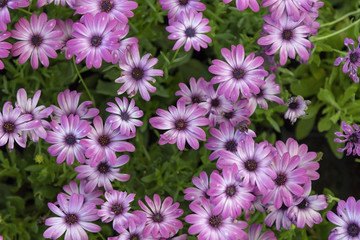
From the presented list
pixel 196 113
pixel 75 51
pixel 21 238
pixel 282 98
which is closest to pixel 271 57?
pixel 282 98

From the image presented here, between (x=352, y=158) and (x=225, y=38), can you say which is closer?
(x=225, y=38)

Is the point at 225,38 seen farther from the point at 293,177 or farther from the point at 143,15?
the point at 293,177

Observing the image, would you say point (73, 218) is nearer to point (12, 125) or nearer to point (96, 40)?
point (12, 125)

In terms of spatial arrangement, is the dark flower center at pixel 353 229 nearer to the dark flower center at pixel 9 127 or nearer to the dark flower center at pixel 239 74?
the dark flower center at pixel 239 74

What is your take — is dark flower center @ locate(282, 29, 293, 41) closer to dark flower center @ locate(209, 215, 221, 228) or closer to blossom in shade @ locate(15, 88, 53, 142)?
dark flower center @ locate(209, 215, 221, 228)

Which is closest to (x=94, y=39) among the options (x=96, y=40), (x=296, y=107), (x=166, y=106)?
(x=96, y=40)
